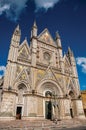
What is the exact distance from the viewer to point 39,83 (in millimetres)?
18219

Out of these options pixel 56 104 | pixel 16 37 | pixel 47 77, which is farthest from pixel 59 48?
pixel 56 104

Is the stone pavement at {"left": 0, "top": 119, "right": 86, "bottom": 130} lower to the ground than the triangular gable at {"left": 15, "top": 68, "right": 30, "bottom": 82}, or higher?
lower

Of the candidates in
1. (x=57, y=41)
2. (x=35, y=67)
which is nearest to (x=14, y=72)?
(x=35, y=67)

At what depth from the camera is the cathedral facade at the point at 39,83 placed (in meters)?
15.1

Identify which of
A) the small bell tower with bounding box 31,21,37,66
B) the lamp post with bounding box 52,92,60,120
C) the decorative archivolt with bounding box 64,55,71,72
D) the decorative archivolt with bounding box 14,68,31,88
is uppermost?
the small bell tower with bounding box 31,21,37,66

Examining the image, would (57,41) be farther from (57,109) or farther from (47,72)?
(57,109)

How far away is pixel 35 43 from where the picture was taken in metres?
21.7

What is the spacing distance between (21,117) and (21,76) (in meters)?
5.84

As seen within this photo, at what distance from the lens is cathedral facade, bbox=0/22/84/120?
15148mm

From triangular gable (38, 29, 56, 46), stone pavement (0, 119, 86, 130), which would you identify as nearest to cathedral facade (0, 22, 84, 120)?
triangular gable (38, 29, 56, 46)

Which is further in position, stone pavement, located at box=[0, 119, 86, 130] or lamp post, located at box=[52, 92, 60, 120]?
lamp post, located at box=[52, 92, 60, 120]

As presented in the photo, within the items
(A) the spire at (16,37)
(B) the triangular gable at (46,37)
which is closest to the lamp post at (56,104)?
(A) the spire at (16,37)

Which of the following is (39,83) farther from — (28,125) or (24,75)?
(28,125)

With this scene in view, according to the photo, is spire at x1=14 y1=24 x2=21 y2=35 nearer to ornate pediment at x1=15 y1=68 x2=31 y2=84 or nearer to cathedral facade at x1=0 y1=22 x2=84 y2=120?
cathedral facade at x1=0 y1=22 x2=84 y2=120
